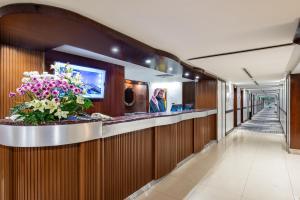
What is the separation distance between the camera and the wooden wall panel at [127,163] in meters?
2.61

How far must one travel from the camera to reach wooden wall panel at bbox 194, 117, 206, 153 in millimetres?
5793

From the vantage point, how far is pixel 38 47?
3180 mm

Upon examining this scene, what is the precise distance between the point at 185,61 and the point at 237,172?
282cm

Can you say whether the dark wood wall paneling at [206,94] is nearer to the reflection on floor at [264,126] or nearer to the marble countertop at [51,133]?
the reflection on floor at [264,126]

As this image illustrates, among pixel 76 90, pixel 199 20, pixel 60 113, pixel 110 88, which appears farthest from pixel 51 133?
pixel 110 88

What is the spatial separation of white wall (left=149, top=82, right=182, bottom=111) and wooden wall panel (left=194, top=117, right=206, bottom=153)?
14.9 feet

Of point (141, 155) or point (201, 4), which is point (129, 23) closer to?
point (201, 4)

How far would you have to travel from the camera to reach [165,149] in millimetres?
3904

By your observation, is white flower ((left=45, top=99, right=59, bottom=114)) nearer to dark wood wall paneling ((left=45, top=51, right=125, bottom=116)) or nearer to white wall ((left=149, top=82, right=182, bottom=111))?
dark wood wall paneling ((left=45, top=51, right=125, bottom=116))

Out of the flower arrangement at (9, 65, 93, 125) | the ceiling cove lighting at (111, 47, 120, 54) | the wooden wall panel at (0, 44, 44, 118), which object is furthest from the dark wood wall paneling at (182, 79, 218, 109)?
the flower arrangement at (9, 65, 93, 125)

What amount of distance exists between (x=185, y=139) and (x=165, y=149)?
1.38 m

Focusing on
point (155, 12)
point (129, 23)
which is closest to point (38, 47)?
point (129, 23)

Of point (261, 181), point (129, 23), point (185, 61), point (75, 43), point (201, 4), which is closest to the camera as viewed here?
point (201, 4)

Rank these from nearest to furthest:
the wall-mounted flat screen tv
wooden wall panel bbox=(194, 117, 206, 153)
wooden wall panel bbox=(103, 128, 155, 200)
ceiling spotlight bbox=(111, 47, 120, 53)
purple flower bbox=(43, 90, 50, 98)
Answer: purple flower bbox=(43, 90, 50, 98)
wooden wall panel bbox=(103, 128, 155, 200)
ceiling spotlight bbox=(111, 47, 120, 53)
the wall-mounted flat screen tv
wooden wall panel bbox=(194, 117, 206, 153)
